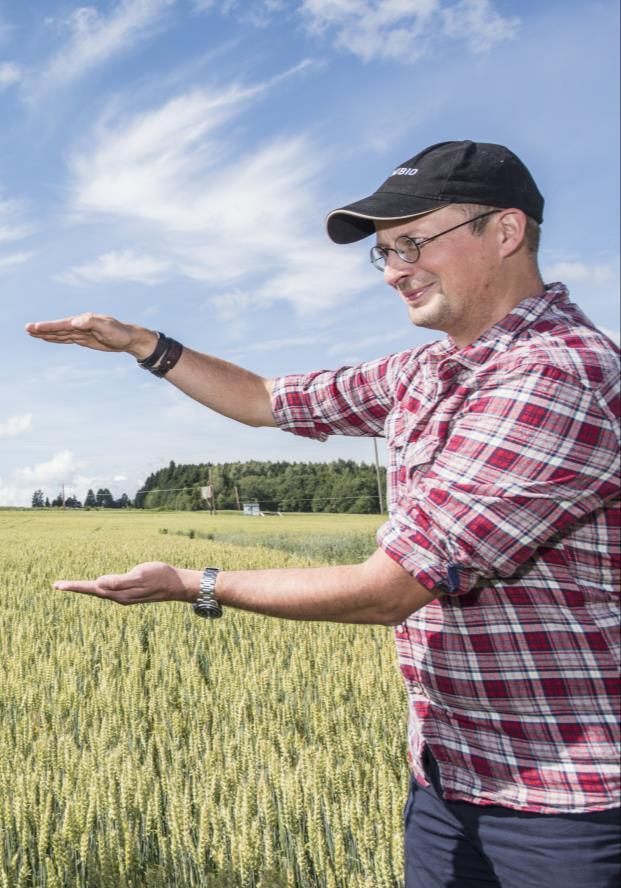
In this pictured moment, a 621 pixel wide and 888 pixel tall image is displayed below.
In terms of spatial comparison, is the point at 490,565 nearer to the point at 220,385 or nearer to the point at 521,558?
the point at 521,558

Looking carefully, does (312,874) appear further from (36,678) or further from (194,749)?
(36,678)

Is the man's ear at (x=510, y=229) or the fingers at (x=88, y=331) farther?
the fingers at (x=88, y=331)

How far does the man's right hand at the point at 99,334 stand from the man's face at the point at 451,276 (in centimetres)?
81

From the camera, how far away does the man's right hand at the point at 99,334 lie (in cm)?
201

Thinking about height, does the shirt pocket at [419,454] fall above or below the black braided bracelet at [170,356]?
below

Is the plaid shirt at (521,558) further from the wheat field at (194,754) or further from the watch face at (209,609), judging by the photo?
the wheat field at (194,754)

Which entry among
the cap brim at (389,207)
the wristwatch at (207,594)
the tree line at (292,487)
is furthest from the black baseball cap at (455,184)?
the tree line at (292,487)

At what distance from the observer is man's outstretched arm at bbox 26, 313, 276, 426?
2.05 m

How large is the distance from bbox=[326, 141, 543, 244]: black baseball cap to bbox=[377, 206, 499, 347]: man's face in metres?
0.03

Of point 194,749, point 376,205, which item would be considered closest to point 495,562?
point 376,205

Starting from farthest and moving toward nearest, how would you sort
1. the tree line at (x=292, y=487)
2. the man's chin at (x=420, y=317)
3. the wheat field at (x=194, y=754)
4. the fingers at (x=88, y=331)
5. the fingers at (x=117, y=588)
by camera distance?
the tree line at (x=292, y=487) < the wheat field at (x=194, y=754) < the fingers at (x=88, y=331) < the man's chin at (x=420, y=317) < the fingers at (x=117, y=588)

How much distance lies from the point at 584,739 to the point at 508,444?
0.48 meters

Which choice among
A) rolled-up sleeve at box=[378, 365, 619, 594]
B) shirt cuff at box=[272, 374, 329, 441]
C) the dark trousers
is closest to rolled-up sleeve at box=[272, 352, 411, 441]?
shirt cuff at box=[272, 374, 329, 441]

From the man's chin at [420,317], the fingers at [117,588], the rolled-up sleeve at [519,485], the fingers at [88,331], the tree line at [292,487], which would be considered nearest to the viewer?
the rolled-up sleeve at [519,485]
